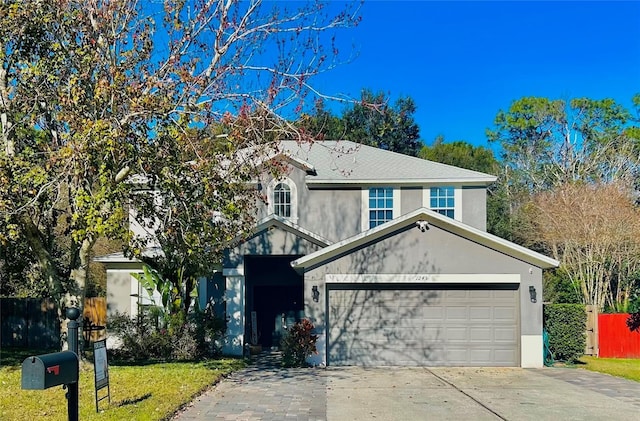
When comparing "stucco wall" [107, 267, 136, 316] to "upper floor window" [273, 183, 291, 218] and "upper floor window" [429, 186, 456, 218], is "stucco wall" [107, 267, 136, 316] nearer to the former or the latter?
"upper floor window" [273, 183, 291, 218]

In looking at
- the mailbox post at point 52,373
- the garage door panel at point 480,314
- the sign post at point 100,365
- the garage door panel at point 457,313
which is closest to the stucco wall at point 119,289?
the garage door panel at point 457,313

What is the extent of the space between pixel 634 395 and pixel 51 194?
12297mm

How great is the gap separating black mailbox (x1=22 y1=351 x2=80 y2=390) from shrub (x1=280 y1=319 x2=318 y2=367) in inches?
423

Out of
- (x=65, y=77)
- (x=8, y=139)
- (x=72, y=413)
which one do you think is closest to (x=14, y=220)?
(x=8, y=139)

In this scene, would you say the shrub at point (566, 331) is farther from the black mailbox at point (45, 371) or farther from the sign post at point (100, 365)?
the black mailbox at point (45, 371)

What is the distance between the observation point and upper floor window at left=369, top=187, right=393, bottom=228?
78.4ft

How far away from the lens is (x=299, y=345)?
18172mm

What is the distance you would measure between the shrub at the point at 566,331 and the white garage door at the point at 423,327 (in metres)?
2.12

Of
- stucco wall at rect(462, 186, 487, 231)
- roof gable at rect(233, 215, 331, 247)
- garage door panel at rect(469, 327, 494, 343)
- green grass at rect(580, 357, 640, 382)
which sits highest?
stucco wall at rect(462, 186, 487, 231)

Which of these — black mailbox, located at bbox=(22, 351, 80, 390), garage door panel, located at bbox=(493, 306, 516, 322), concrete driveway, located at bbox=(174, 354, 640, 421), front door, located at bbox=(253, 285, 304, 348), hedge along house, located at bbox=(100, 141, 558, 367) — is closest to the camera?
black mailbox, located at bbox=(22, 351, 80, 390)

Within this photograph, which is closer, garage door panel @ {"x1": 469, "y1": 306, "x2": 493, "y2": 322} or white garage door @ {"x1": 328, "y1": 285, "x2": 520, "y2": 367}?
white garage door @ {"x1": 328, "y1": 285, "x2": 520, "y2": 367}

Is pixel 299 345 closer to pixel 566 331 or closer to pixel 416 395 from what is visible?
pixel 416 395

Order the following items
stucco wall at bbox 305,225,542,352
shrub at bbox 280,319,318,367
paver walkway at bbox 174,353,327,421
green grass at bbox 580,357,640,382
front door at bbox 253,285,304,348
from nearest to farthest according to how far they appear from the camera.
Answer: paver walkway at bbox 174,353,327,421
shrub at bbox 280,319,318,367
green grass at bbox 580,357,640,382
stucco wall at bbox 305,225,542,352
front door at bbox 253,285,304,348

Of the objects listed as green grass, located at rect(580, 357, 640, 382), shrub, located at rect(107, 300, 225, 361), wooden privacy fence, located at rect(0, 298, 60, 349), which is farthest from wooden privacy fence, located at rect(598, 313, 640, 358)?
wooden privacy fence, located at rect(0, 298, 60, 349)
